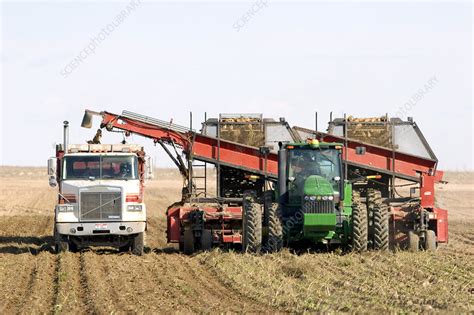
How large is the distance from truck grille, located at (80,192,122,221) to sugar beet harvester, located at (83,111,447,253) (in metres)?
1.45

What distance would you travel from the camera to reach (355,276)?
16688 mm

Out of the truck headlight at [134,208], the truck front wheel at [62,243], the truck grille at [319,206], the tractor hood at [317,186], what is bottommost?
the truck front wheel at [62,243]

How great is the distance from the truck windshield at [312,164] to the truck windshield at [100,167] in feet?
12.6

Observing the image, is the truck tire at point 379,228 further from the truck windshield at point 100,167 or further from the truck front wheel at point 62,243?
the truck front wheel at point 62,243

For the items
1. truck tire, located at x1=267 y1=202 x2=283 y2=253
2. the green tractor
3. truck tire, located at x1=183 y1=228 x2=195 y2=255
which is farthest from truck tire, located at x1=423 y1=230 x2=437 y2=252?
truck tire, located at x1=183 y1=228 x2=195 y2=255

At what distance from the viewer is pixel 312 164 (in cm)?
2128

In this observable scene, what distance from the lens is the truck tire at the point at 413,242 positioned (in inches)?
852

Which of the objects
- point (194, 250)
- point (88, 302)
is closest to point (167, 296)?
point (88, 302)

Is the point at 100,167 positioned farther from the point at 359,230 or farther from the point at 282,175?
the point at 359,230

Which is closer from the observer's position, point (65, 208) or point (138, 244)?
point (65, 208)

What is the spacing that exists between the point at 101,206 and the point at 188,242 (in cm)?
213

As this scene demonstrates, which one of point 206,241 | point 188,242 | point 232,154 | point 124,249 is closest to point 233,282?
point 206,241

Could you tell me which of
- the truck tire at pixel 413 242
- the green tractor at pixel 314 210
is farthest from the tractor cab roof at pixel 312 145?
the truck tire at pixel 413 242

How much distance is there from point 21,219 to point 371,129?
1752 cm
